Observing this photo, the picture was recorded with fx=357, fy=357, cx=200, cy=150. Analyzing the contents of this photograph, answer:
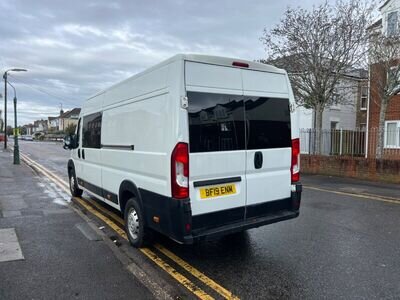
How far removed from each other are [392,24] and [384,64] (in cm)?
203

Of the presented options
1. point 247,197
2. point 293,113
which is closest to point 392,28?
point 293,113

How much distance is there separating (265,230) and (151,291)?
2.83 metres

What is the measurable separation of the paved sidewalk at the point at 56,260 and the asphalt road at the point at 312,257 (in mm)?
1073

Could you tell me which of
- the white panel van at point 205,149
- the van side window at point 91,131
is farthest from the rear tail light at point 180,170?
the van side window at point 91,131

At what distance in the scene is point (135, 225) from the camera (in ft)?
17.9

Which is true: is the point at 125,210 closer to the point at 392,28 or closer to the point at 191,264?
the point at 191,264

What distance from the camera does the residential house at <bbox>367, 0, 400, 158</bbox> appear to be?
15102mm

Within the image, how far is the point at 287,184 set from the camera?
211 inches

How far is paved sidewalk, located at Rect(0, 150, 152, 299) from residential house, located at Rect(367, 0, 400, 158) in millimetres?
13687

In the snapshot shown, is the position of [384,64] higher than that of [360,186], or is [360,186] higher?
[384,64]

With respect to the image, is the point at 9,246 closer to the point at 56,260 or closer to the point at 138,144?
the point at 56,260

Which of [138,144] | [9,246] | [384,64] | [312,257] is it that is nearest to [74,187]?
[9,246]

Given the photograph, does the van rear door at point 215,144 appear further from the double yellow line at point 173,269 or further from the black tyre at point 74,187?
the black tyre at point 74,187

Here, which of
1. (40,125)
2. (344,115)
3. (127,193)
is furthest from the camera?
(40,125)
